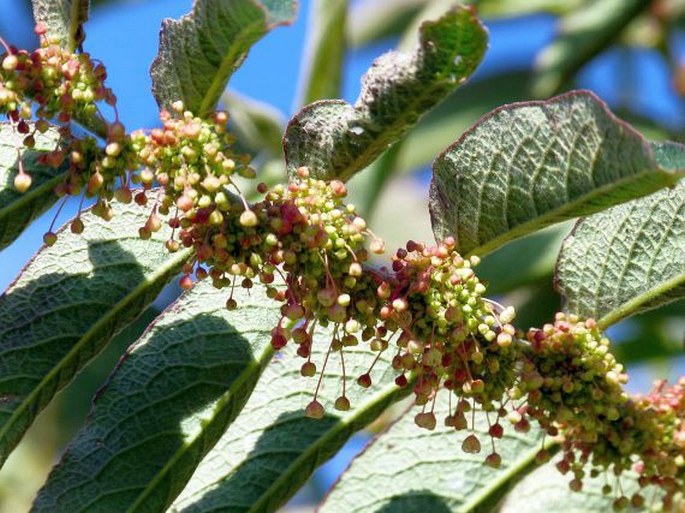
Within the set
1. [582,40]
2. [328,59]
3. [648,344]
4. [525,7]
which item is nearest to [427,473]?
[648,344]

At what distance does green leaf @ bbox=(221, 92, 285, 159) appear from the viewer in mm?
3301

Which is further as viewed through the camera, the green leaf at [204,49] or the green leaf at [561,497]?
the green leaf at [561,497]

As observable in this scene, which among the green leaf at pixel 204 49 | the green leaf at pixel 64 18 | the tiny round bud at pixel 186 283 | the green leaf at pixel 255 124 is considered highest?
the green leaf at pixel 255 124

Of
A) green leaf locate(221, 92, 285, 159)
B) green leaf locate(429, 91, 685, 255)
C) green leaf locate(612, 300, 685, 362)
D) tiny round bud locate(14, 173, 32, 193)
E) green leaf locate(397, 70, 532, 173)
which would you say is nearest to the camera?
green leaf locate(429, 91, 685, 255)

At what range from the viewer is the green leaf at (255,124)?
130 inches

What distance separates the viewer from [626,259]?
1.76 metres

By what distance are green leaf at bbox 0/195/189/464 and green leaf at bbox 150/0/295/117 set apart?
0.66ft

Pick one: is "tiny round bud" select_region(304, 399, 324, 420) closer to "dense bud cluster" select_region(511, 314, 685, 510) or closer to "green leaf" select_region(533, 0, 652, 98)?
"dense bud cluster" select_region(511, 314, 685, 510)

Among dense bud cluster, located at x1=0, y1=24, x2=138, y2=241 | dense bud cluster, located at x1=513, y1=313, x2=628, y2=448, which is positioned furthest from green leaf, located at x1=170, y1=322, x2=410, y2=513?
dense bud cluster, located at x1=0, y1=24, x2=138, y2=241

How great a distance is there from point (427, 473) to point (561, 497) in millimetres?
292

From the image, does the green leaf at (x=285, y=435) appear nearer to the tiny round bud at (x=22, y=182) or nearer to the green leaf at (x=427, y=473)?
the green leaf at (x=427, y=473)

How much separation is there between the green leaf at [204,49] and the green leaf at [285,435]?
1.48 ft

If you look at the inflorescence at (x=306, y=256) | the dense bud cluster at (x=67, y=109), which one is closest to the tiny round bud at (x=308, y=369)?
the inflorescence at (x=306, y=256)

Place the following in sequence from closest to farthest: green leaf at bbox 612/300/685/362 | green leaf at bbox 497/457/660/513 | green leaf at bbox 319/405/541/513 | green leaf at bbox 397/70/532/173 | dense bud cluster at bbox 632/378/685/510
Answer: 1. dense bud cluster at bbox 632/378/685/510
2. green leaf at bbox 319/405/541/513
3. green leaf at bbox 497/457/660/513
4. green leaf at bbox 612/300/685/362
5. green leaf at bbox 397/70/532/173
